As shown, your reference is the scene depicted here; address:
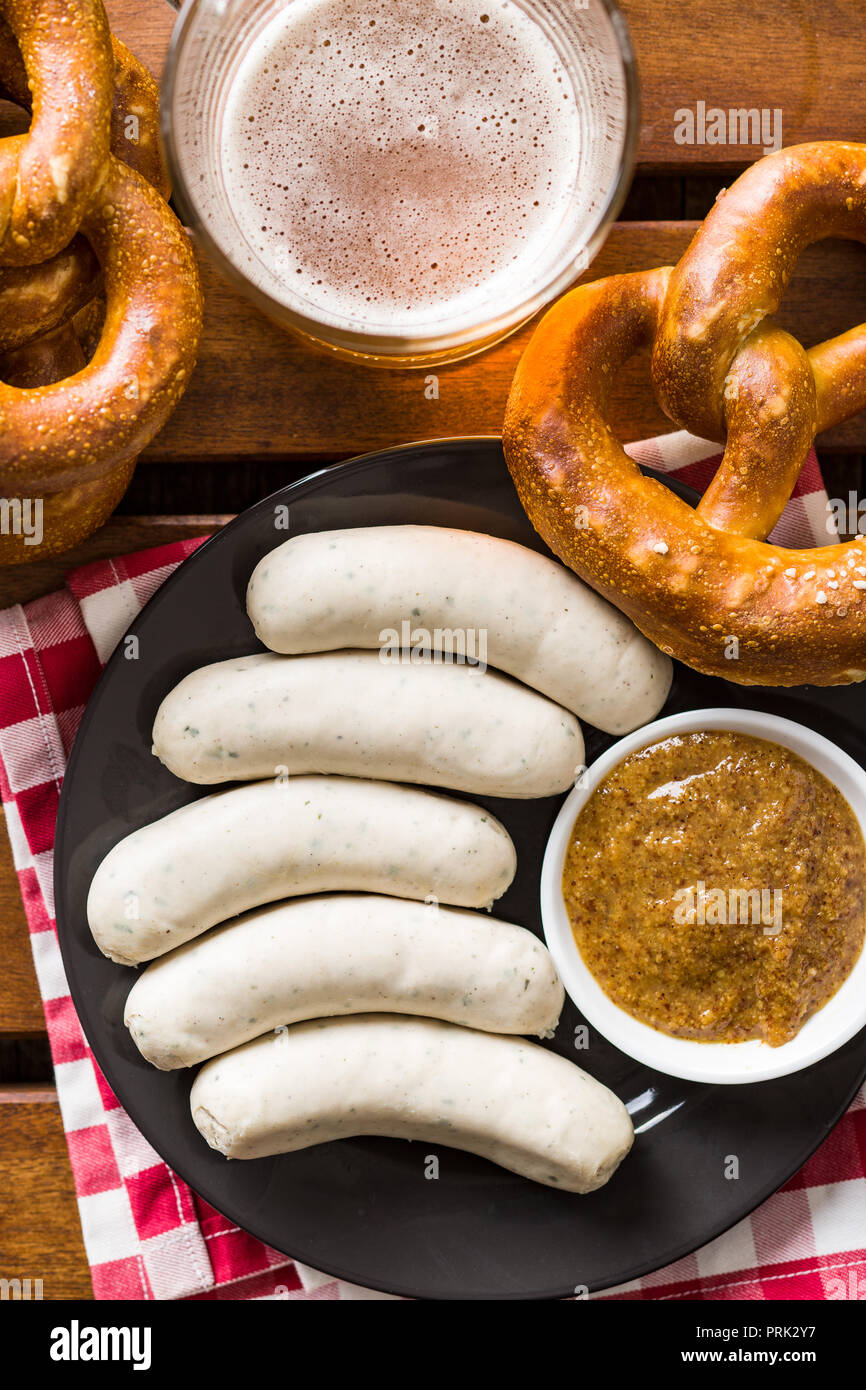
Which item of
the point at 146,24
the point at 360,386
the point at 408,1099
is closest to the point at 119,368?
the point at 360,386

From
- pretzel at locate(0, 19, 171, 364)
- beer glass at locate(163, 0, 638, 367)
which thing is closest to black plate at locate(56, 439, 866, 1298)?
beer glass at locate(163, 0, 638, 367)

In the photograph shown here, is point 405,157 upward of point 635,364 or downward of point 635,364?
upward

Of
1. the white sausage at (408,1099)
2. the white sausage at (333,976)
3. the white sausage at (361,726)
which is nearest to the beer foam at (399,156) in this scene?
the white sausage at (361,726)

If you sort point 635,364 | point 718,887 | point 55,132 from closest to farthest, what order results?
1. point 55,132
2. point 718,887
3. point 635,364

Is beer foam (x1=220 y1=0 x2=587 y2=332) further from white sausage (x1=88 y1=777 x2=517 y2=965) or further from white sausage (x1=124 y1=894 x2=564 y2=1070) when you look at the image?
white sausage (x1=124 y1=894 x2=564 y2=1070)

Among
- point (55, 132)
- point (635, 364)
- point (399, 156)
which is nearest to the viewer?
point (55, 132)

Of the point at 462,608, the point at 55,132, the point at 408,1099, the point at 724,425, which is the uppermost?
the point at 55,132

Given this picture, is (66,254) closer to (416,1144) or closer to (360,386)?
(360,386)

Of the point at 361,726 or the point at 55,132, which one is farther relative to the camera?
the point at 361,726

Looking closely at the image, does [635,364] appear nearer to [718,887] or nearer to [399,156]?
[399,156]
